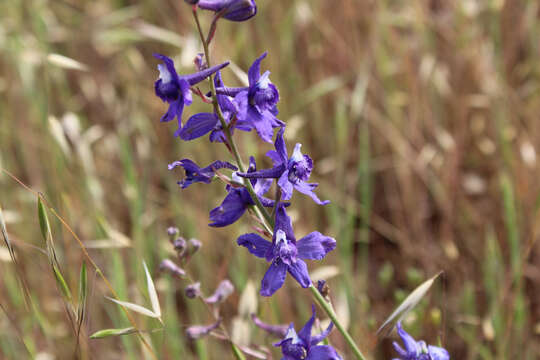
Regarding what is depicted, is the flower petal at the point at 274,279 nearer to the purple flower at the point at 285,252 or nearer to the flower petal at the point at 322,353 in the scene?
the purple flower at the point at 285,252

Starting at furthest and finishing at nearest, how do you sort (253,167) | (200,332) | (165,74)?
(200,332), (253,167), (165,74)

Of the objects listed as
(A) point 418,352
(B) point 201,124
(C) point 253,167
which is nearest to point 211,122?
(B) point 201,124

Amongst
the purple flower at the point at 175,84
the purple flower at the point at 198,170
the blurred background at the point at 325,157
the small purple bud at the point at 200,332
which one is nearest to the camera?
the purple flower at the point at 175,84

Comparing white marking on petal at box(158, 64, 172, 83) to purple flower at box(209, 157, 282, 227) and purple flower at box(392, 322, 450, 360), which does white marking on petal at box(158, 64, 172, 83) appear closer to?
purple flower at box(209, 157, 282, 227)

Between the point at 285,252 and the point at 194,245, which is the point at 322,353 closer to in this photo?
the point at 285,252

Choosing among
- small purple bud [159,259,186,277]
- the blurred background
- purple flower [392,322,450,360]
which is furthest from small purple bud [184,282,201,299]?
the blurred background

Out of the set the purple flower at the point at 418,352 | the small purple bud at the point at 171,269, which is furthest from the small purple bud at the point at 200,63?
the purple flower at the point at 418,352

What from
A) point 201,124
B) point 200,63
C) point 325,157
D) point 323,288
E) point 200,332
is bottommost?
point 325,157
